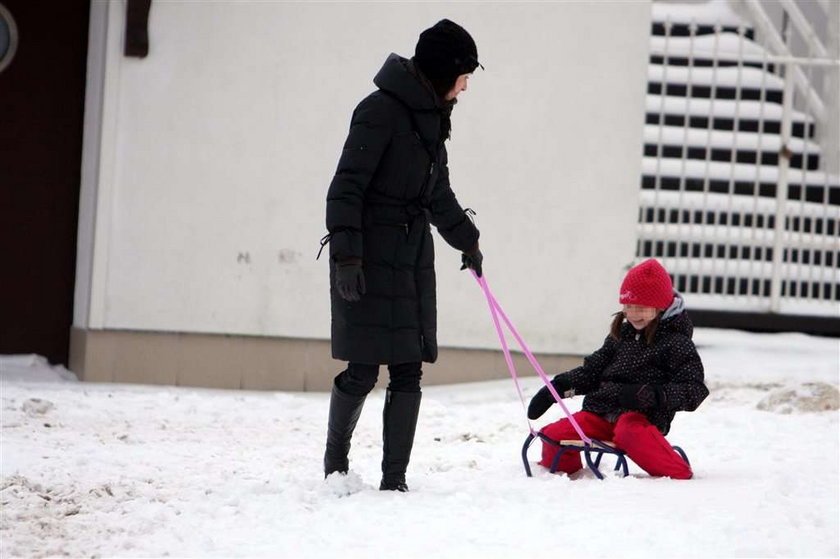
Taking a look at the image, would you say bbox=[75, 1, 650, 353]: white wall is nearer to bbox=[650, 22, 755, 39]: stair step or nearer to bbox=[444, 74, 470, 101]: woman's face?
bbox=[444, 74, 470, 101]: woman's face

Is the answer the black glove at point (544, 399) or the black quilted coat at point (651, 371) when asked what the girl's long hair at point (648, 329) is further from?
the black glove at point (544, 399)

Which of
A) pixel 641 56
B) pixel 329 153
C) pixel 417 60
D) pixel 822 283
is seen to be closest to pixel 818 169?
pixel 822 283

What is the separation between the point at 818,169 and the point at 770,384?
3518 millimetres

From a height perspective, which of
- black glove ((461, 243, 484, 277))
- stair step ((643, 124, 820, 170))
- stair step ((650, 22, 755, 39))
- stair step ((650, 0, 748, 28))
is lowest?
black glove ((461, 243, 484, 277))

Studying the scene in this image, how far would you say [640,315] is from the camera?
17.0 feet

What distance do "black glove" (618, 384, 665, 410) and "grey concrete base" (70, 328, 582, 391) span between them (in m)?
3.17

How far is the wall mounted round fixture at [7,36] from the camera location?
28.2 ft

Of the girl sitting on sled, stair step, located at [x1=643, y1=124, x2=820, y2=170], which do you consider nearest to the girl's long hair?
the girl sitting on sled

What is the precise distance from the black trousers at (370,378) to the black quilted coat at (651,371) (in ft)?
2.46

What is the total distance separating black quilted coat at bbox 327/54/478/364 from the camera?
4.64 m

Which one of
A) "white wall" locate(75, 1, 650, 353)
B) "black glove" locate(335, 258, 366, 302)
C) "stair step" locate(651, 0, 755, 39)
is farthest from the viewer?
"stair step" locate(651, 0, 755, 39)

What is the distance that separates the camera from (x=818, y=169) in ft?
36.2

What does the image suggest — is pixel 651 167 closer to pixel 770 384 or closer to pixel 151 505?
pixel 770 384

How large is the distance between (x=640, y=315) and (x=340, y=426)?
4.09ft
